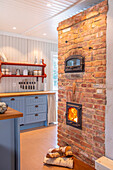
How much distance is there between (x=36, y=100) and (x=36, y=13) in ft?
7.27

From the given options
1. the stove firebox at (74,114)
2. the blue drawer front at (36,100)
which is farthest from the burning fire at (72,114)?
the blue drawer front at (36,100)

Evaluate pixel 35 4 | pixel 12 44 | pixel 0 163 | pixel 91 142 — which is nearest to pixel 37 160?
pixel 0 163

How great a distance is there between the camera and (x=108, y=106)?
2281mm

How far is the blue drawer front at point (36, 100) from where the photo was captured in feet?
14.0

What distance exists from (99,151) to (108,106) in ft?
2.29

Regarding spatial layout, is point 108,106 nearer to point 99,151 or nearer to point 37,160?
point 99,151

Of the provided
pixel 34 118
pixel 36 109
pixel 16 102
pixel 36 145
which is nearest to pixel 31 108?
pixel 36 109

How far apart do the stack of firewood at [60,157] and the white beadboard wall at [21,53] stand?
8.15 ft

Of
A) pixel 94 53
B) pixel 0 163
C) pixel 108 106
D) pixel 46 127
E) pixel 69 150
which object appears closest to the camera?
pixel 0 163

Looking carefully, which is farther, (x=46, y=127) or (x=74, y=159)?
(x=46, y=127)

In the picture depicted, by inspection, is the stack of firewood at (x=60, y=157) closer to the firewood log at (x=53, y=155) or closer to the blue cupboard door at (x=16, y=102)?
the firewood log at (x=53, y=155)

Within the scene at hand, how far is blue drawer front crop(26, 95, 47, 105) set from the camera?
4270 mm

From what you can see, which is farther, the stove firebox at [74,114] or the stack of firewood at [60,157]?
the stove firebox at [74,114]

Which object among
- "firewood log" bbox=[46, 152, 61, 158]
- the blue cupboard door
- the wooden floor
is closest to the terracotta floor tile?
the wooden floor
